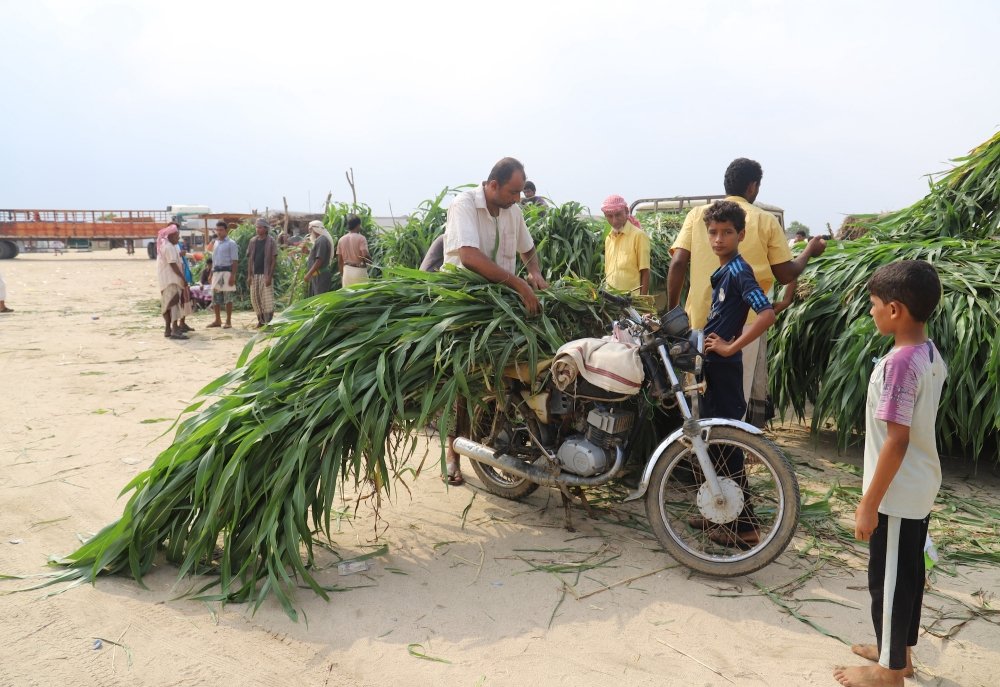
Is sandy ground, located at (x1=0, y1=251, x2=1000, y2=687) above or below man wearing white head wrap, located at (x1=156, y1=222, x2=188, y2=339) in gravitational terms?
below

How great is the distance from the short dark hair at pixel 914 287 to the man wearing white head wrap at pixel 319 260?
25.8 ft

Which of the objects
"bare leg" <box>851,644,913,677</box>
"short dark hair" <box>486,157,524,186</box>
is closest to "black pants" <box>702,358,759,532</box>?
"bare leg" <box>851,644,913,677</box>

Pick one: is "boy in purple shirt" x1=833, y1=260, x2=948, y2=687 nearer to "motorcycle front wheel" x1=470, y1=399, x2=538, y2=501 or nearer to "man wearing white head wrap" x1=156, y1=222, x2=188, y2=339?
"motorcycle front wheel" x1=470, y1=399, x2=538, y2=501

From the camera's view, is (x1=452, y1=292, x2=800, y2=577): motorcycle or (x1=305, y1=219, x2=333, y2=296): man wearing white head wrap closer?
(x1=452, y1=292, x2=800, y2=577): motorcycle

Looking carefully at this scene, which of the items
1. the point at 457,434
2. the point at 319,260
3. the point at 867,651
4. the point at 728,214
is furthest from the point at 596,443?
the point at 319,260

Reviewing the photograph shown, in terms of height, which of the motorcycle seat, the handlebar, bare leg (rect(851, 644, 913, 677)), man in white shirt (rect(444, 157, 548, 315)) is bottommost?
bare leg (rect(851, 644, 913, 677))

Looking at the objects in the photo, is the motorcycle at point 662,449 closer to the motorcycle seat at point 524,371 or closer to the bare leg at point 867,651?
the motorcycle seat at point 524,371

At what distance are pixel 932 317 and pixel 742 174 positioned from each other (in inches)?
56.5

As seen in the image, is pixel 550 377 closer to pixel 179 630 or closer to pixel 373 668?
pixel 373 668

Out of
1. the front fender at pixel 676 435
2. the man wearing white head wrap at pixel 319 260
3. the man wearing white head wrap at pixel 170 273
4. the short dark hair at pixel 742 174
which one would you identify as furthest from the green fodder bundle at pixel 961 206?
the man wearing white head wrap at pixel 170 273

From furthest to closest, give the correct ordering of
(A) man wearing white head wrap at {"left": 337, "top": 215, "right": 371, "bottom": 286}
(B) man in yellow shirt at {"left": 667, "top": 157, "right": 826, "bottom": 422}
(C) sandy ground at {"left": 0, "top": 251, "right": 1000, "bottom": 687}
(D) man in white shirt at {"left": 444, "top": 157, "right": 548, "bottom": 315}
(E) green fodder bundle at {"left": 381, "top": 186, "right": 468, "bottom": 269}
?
(A) man wearing white head wrap at {"left": 337, "top": 215, "right": 371, "bottom": 286} → (E) green fodder bundle at {"left": 381, "top": 186, "right": 468, "bottom": 269} → (B) man in yellow shirt at {"left": 667, "top": 157, "right": 826, "bottom": 422} → (D) man in white shirt at {"left": 444, "top": 157, "right": 548, "bottom": 315} → (C) sandy ground at {"left": 0, "top": 251, "right": 1000, "bottom": 687}

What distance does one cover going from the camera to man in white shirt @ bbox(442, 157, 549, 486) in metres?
3.42

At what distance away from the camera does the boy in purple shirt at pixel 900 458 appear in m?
2.06

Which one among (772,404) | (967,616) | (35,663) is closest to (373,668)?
(35,663)
